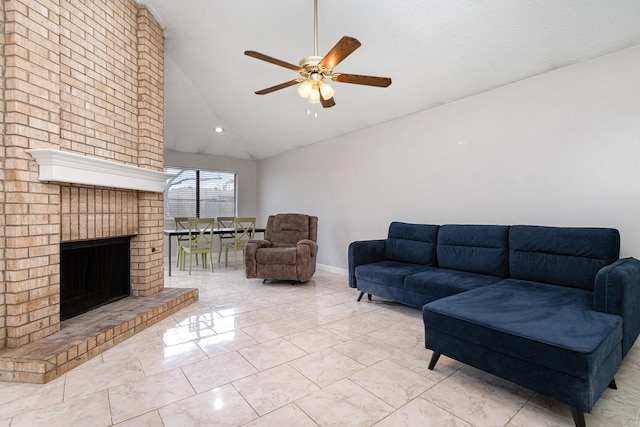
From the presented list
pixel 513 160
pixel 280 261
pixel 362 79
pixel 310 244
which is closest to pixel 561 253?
pixel 513 160

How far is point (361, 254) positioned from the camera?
3.61 metres

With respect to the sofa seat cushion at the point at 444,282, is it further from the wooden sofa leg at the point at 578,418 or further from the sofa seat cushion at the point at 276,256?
the sofa seat cushion at the point at 276,256

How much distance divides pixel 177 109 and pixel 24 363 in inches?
166

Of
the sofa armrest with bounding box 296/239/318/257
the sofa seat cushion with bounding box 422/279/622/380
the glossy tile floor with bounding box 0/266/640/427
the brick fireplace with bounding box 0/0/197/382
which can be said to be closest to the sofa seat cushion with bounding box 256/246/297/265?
the sofa armrest with bounding box 296/239/318/257

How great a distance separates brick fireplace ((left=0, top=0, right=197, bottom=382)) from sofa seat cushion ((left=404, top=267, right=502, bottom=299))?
8.22ft

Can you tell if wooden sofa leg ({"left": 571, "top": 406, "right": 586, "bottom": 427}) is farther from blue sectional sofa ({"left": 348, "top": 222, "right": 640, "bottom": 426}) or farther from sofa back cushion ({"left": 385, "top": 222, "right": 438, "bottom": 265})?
sofa back cushion ({"left": 385, "top": 222, "right": 438, "bottom": 265})

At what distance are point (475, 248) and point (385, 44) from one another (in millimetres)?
2265

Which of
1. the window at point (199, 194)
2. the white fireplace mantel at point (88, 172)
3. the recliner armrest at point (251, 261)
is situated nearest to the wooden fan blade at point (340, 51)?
the white fireplace mantel at point (88, 172)

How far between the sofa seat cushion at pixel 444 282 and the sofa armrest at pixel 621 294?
859mm

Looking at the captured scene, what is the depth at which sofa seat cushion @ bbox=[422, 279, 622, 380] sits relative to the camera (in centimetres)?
145

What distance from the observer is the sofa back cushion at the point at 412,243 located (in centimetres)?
346

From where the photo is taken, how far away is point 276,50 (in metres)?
Answer: 3.38

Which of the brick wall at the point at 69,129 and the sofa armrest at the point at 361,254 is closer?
the brick wall at the point at 69,129

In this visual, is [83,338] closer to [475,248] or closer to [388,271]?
[388,271]
